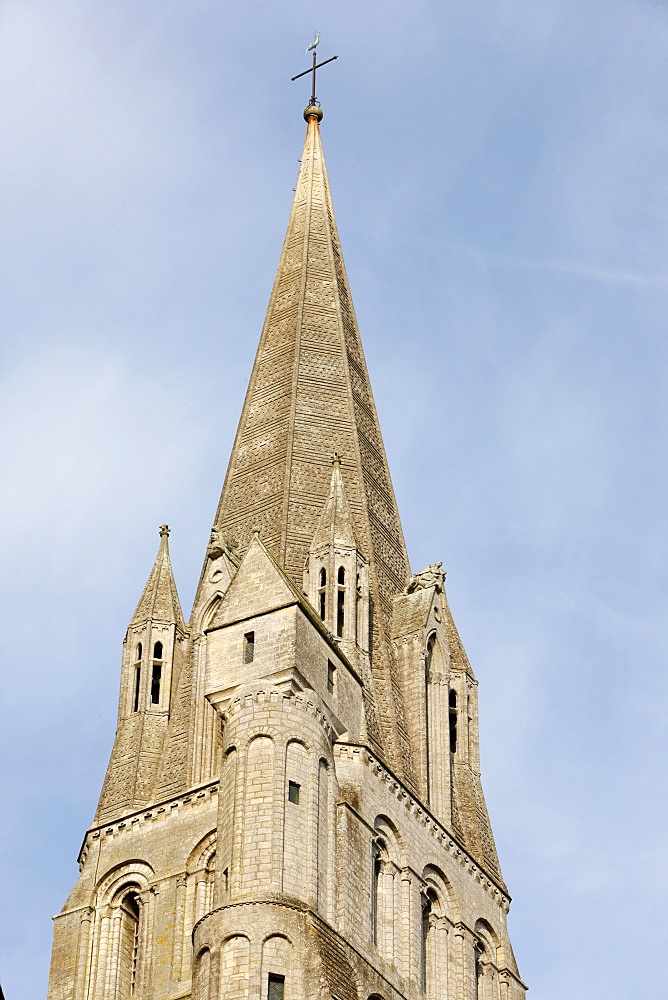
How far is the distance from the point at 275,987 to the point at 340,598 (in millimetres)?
10811

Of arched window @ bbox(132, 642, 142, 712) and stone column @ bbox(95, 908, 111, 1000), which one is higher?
arched window @ bbox(132, 642, 142, 712)

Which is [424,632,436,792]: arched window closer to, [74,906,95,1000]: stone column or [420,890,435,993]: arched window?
[420,890,435,993]: arched window

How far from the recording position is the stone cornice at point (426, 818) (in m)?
45.8

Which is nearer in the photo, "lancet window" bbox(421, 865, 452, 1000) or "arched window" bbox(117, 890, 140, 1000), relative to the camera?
"arched window" bbox(117, 890, 140, 1000)

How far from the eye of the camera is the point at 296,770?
43.0 m

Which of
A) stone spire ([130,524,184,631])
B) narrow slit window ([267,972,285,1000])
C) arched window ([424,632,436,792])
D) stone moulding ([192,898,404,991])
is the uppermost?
stone spire ([130,524,184,631])

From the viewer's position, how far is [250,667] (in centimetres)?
4525

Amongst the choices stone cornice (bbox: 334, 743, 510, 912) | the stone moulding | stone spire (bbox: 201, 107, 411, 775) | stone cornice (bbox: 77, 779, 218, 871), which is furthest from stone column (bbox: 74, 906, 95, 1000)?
stone spire (bbox: 201, 107, 411, 775)

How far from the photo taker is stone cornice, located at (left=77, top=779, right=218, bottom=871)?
46.5 meters

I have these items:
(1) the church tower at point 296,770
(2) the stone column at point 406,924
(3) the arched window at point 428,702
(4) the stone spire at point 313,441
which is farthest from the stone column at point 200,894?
(3) the arched window at point 428,702

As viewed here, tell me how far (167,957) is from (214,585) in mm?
8882

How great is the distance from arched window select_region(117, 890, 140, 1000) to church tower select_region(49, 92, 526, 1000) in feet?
0.14

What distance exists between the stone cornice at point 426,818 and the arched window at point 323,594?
366 centimetres

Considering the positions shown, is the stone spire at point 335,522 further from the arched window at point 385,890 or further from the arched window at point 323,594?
the arched window at point 385,890
